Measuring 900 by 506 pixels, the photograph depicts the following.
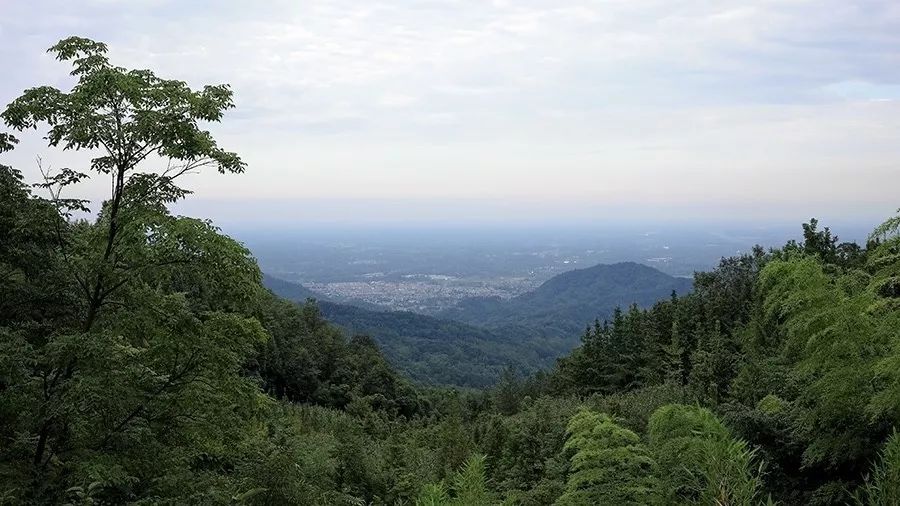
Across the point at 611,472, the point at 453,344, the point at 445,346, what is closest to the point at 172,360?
the point at 611,472

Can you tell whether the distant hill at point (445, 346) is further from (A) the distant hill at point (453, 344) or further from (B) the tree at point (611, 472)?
(B) the tree at point (611, 472)

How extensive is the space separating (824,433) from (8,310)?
33.2 feet

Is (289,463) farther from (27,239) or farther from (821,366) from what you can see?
(821,366)

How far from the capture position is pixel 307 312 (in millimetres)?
55250

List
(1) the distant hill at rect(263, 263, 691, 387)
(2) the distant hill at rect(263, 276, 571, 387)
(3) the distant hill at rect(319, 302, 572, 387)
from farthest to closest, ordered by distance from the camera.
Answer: (1) the distant hill at rect(263, 263, 691, 387) < (3) the distant hill at rect(319, 302, 572, 387) < (2) the distant hill at rect(263, 276, 571, 387)

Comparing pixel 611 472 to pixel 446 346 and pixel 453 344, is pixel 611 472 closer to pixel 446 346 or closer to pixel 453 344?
pixel 446 346

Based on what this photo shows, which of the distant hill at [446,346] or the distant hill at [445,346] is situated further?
the distant hill at [446,346]

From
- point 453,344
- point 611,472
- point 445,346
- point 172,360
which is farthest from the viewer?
point 453,344

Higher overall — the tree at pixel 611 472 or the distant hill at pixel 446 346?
the tree at pixel 611 472

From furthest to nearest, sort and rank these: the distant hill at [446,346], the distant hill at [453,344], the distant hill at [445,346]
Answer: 1. the distant hill at [453,344]
2. the distant hill at [446,346]
3. the distant hill at [445,346]

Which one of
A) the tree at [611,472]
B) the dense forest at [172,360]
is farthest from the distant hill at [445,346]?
the tree at [611,472]

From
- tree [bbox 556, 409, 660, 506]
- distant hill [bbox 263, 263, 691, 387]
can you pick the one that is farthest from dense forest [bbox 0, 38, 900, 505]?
distant hill [bbox 263, 263, 691, 387]

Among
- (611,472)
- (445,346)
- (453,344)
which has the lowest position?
(453,344)

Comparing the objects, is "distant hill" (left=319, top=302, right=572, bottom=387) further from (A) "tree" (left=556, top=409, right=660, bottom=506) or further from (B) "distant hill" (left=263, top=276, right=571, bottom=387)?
(A) "tree" (left=556, top=409, right=660, bottom=506)
